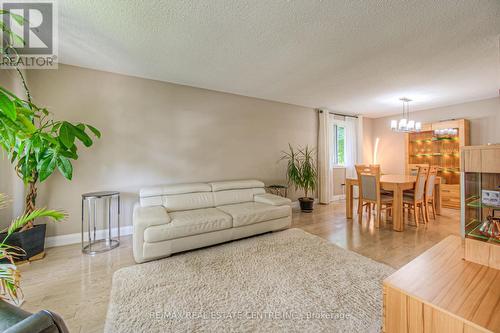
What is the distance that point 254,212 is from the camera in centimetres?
293

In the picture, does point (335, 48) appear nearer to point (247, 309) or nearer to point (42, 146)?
point (247, 309)

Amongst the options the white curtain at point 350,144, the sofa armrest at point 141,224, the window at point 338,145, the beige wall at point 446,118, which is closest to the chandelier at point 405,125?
the beige wall at point 446,118

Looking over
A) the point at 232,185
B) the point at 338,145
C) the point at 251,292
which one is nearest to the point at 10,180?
the point at 232,185

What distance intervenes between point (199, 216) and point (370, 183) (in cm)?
293

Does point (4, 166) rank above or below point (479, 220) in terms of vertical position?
above

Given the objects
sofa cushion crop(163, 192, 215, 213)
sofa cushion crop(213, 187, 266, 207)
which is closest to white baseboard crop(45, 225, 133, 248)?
sofa cushion crop(163, 192, 215, 213)

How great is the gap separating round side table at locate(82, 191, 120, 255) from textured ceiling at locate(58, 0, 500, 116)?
1.92 metres

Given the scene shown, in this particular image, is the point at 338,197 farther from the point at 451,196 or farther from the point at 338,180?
the point at 451,196

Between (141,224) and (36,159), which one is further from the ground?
(36,159)

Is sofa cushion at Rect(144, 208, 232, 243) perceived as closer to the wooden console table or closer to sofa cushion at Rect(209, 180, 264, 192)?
sofa cushion at Rect(209, 180, 264, 192)

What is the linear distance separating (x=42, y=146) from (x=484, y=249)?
3825 mm

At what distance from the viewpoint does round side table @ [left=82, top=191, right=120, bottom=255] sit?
284 cm

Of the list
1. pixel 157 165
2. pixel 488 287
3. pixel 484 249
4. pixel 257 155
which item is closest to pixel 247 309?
pixel 488 287

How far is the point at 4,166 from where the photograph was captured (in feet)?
8.14
